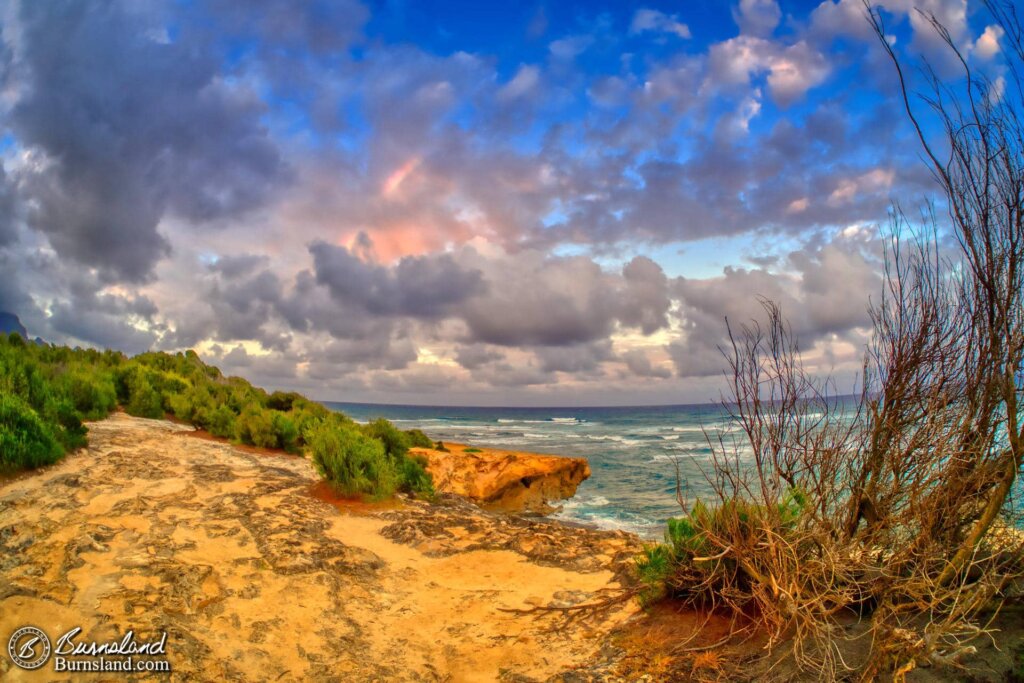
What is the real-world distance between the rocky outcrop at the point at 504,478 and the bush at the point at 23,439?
7.87m

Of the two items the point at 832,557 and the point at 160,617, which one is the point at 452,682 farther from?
the point at 832,557

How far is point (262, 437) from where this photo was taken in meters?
12.9

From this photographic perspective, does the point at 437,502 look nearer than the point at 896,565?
No

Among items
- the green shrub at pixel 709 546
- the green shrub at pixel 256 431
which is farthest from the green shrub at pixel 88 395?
the green shrub at pixel 709 546

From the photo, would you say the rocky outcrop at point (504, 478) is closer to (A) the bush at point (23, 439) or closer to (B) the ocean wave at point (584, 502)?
(B) the ocean wave at point (584, 502)

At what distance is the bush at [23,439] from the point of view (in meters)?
6.99

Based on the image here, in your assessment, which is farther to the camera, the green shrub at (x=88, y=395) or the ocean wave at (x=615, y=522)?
the ocean wave at (x=615, y=522)

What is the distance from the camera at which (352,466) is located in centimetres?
955

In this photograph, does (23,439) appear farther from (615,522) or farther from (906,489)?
(615,522)

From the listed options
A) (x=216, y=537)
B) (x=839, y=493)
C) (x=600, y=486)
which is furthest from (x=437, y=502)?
(x=600, y=486)

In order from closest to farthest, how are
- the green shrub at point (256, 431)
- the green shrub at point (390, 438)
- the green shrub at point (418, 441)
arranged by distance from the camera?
the green shrub at point (390, 438) → the green shrub at point (256, 431) → the green shrub at point (418, 441)

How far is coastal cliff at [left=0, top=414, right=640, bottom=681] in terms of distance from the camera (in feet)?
14.9

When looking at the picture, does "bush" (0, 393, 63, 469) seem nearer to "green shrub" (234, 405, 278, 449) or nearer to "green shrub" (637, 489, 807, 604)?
"green shrub" (234, 405, 278, 449)

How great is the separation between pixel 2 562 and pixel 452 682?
4207 mm
